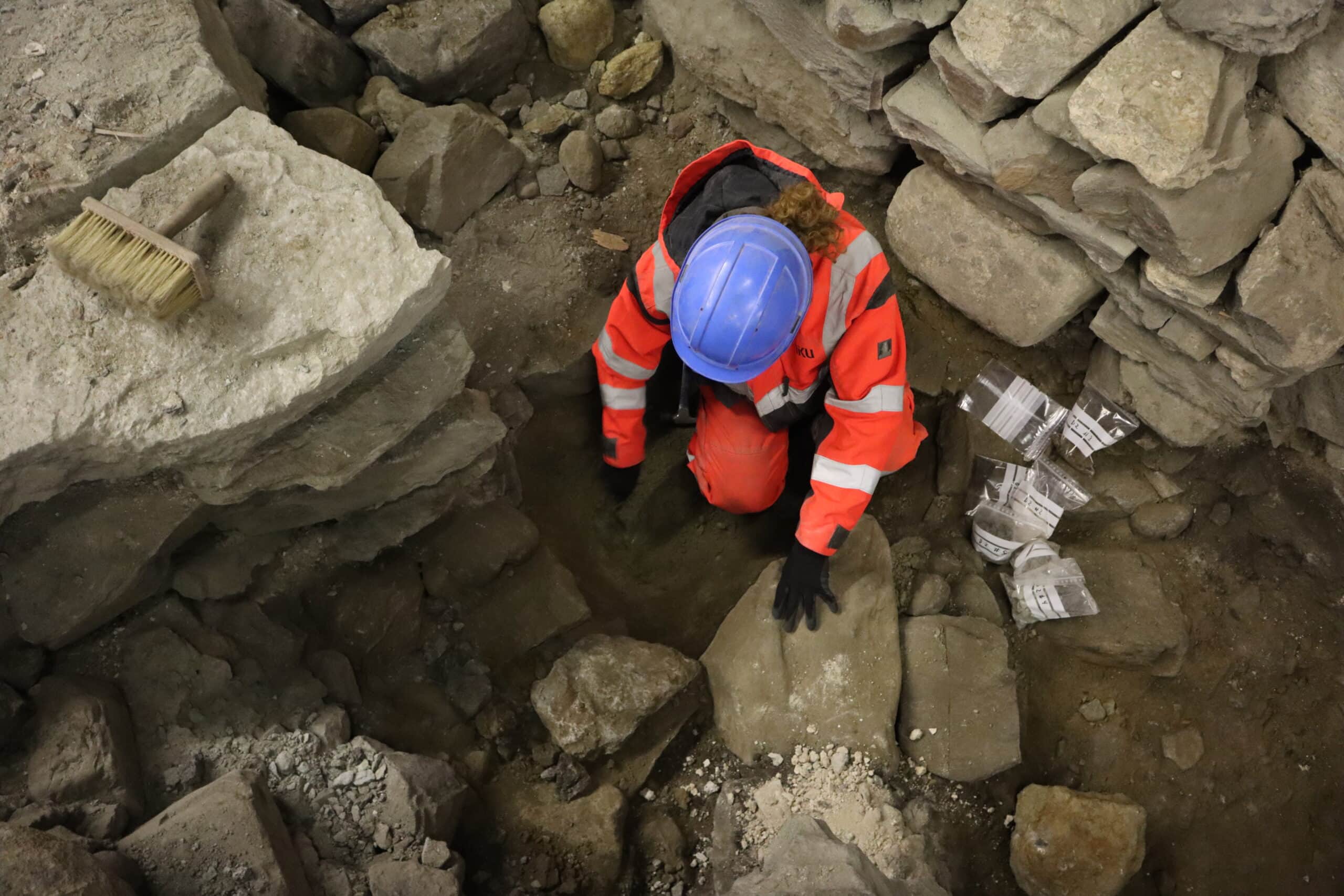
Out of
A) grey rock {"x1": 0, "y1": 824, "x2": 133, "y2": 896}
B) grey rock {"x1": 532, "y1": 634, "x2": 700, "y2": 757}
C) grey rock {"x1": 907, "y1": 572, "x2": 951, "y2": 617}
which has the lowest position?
grey rock {"x1": 907, "y1": 572, "x2": 951, "y2": 617}

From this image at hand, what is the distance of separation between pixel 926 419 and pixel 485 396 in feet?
6.58

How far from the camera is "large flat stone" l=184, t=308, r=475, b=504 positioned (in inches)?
101

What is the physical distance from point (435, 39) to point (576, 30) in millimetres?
613

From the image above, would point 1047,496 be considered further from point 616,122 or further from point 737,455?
point 616,122

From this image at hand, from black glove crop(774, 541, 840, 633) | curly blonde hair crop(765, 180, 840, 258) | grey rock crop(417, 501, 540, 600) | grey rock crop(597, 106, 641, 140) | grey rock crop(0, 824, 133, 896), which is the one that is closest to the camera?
grey rock crop(0, 824, 133, 896)

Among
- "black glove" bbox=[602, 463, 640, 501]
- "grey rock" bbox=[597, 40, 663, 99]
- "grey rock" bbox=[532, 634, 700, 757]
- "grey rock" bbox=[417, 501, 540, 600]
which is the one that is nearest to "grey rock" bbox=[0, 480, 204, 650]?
"grey rock" bbox=[417, 501, 540, 600]

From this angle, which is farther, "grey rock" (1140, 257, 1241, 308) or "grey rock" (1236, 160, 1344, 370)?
"grey rock" (1140, 257, 1241, 308)

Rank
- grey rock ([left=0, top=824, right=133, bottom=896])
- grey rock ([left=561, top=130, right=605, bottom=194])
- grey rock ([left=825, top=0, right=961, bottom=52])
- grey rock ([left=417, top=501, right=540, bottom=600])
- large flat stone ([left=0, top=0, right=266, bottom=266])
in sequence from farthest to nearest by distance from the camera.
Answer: grey rock ([left=561, top=130, right=605, bottom=194]) < grey rock ([left=417, top=501, right=540, bottom=600]) < grey rock ([left=825, top=0, right=961, bottom=52]) < large flat stone ([left=0, top=0, right=266, bottom=266]) < grey rock ([left=0, top=824, right=133, bottom=896])

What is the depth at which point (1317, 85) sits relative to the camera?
8.50 feet

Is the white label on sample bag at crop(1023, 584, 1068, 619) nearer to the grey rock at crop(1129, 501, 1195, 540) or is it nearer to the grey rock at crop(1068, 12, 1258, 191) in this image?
the grey rock at crop(1129, 501, 1195, 540)

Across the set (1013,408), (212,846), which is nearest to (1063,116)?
(1013,408)

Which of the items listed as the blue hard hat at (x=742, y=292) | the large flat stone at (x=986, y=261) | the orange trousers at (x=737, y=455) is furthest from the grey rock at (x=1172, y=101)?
the orange trousers at (x=737, y=455)

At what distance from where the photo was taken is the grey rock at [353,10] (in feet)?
11.4

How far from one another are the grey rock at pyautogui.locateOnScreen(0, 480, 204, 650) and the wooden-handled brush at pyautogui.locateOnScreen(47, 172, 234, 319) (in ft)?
2.09
